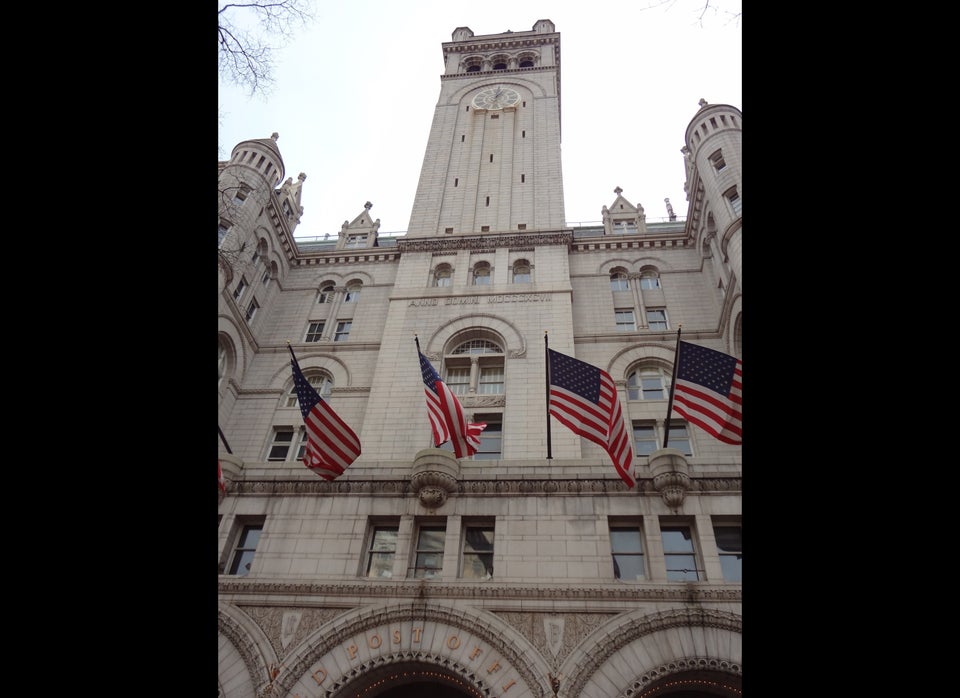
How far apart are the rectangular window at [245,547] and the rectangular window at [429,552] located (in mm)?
4988

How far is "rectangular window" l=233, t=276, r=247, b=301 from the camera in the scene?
32556 millimetres

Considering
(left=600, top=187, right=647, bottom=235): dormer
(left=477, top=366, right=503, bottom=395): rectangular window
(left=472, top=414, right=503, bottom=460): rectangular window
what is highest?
(left=600, top=187, right=647, bottom=235): dormer

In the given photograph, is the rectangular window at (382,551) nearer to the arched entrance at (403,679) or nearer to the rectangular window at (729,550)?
the arched entrance at (403,679)

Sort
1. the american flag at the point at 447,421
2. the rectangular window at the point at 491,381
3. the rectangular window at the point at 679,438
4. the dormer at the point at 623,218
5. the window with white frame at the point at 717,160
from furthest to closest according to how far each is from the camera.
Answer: the dormer at the point at 623,218 → the window with white frame at the point at 717,160 → the rectangular window at the point at 491,381 → the rectangular window at the point at 679,438 → the american flag at the point at 447,421

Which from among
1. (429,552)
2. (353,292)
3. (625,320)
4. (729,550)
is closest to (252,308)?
(353,292)

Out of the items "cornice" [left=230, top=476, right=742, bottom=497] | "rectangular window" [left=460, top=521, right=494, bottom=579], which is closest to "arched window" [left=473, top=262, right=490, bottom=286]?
"cornice" [left=230, top=476, right=742, bottom=497]

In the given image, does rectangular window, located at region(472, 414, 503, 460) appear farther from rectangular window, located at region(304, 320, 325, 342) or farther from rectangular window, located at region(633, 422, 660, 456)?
rectangular window, located at region(304, 320, 325, 342)

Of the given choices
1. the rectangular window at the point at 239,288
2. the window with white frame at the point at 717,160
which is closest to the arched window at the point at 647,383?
the window with white frame at the point at 717,160

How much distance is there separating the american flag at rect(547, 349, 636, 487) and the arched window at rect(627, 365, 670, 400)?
11839mm

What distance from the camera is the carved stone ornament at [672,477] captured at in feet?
58.3
